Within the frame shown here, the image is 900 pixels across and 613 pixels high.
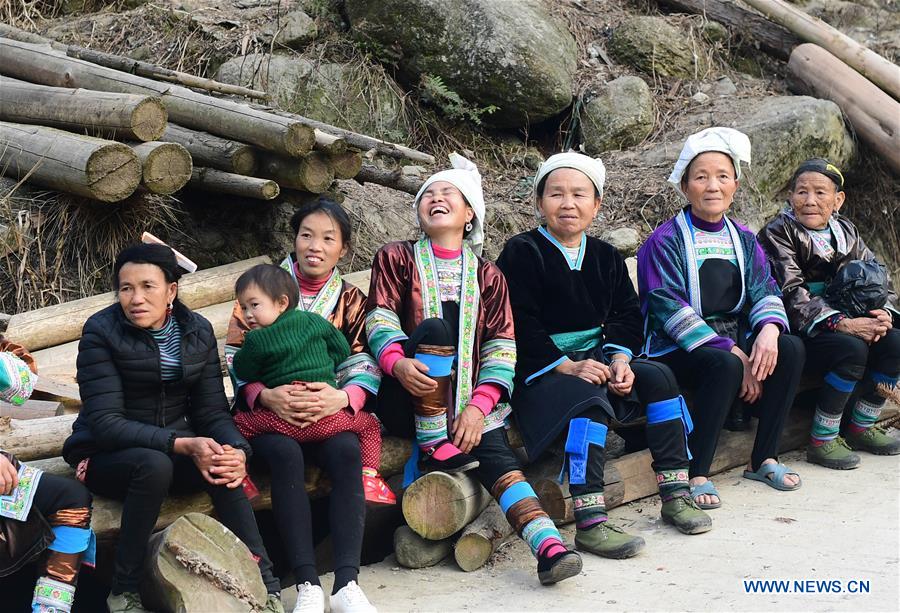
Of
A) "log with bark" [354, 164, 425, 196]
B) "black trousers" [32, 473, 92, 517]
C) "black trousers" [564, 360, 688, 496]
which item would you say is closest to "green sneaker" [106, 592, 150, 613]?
"black trousers" [32, 473, 92, 517]

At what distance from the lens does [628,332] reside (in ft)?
14.6

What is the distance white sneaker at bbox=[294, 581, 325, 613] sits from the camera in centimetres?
344

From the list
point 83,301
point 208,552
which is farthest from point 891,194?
point 208,552

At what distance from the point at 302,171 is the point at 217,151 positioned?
53 centimetres

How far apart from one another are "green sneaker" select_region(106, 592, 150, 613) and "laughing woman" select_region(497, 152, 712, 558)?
1649 millimetres

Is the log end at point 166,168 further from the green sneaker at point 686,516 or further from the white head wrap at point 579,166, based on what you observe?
the green sneaker at point 686,516

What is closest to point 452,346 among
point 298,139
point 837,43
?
point 298,139

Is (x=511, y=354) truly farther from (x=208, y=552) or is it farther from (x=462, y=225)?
(x=208, y=552)

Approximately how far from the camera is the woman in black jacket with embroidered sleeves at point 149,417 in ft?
11.1

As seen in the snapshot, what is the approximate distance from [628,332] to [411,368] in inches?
42.7

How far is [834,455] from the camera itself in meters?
4.98

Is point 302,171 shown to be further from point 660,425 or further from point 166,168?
point 660,425

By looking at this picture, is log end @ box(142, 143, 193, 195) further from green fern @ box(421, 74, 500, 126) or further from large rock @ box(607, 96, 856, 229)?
large rock @ box(607, 96, 856, 229)

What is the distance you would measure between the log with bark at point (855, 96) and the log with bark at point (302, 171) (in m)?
4.56
